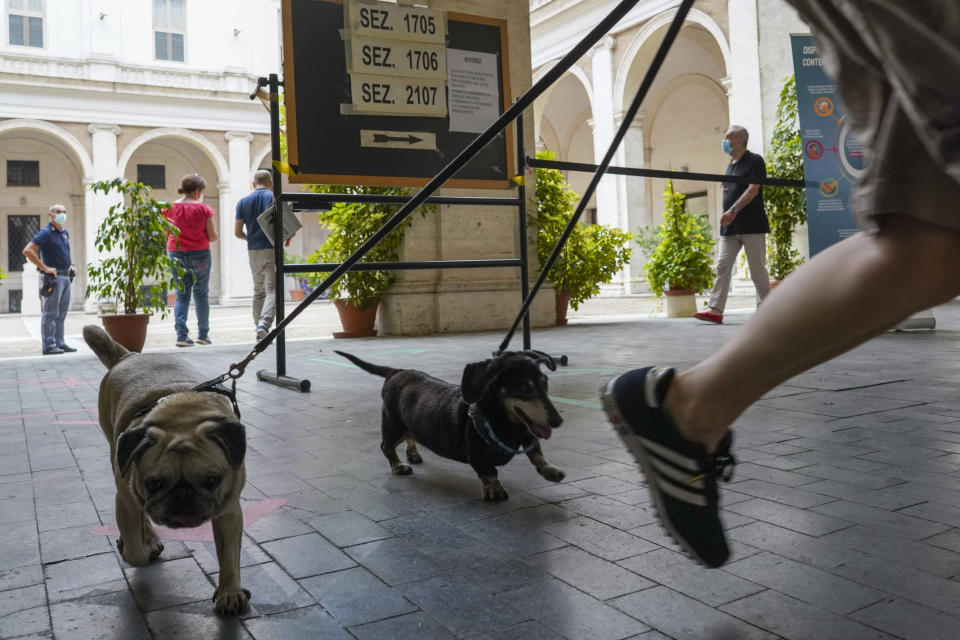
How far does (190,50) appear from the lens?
30297 millimetres

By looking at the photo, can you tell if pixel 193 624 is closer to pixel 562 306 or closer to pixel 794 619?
pixel 794 619

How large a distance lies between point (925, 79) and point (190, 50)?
33.0 metres

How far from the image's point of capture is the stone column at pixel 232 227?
29984 millimetres

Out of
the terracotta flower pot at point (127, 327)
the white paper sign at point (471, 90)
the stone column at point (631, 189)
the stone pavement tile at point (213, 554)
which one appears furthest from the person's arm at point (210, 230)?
the stone column at point (631, 189)

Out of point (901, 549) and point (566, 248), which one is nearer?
point (901, 549)

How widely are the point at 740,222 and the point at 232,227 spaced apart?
978 inches

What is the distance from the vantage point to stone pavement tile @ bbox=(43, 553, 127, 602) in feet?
5.94

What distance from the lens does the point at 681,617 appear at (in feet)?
5.10

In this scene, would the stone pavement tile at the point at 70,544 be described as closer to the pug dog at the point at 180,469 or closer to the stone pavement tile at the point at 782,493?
the pug dog at the point at 180,469

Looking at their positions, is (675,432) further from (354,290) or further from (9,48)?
(9,48)

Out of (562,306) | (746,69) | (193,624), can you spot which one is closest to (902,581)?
(193,624)

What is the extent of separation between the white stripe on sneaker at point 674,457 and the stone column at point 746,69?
15184 mm

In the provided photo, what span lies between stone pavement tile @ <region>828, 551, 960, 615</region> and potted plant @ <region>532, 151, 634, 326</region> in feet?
27.8

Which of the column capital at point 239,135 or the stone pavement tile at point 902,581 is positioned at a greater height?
the column capital at point 239,135
